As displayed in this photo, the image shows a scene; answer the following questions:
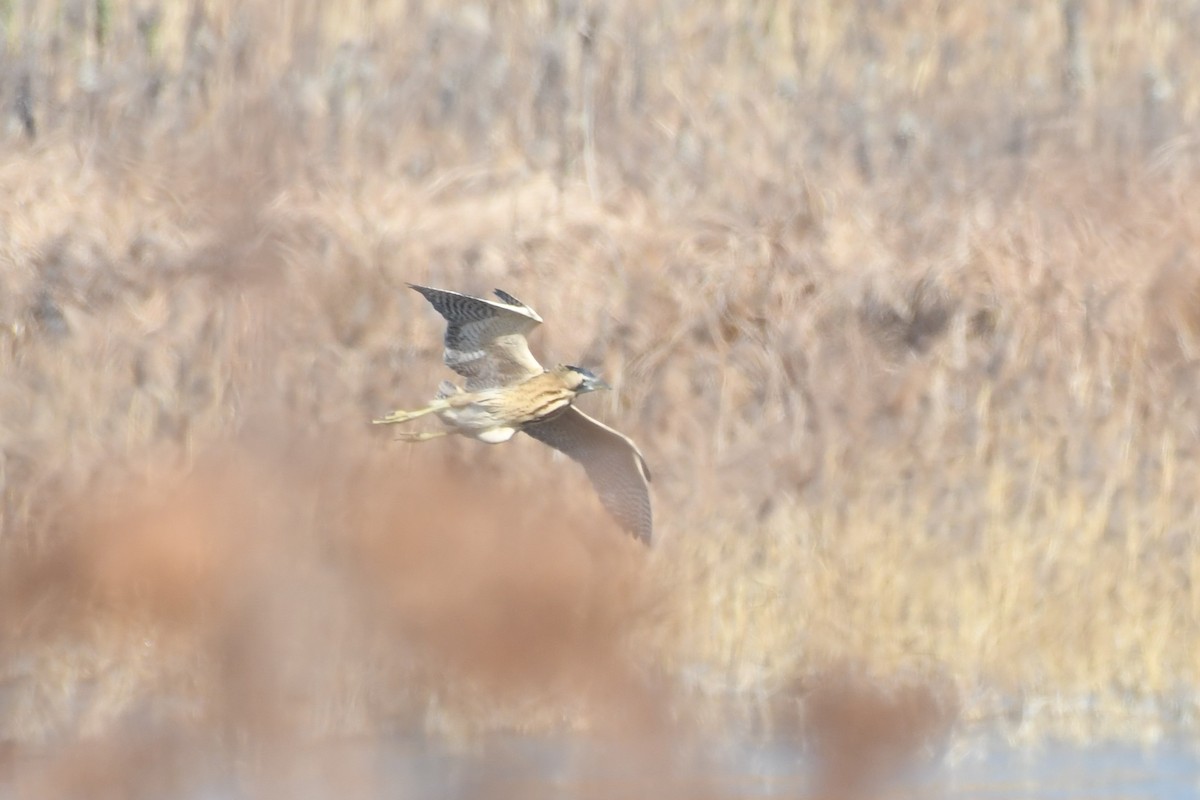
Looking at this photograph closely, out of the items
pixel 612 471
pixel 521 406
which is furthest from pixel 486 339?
pixel 612 471

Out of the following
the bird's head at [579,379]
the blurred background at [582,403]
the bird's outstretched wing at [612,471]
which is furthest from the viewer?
the blurred background at [582,403]

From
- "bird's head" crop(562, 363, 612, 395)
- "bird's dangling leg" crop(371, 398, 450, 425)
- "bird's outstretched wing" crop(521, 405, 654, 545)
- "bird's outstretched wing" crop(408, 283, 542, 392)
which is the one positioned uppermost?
"bird's outstretched wing" crop(408, 283, 542, 392)

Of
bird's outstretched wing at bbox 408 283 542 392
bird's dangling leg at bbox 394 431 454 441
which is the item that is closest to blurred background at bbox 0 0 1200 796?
bird's dangling leg at bbox 394 431 454 441

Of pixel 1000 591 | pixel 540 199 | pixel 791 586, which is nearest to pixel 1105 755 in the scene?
pixel 1000 591

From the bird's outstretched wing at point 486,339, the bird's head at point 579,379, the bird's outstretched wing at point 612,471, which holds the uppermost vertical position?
the bird's outstretched wing at point 486,339

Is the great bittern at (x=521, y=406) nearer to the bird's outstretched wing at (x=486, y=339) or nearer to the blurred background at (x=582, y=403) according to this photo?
the bird's outstretched wing at (x=486, y=339)

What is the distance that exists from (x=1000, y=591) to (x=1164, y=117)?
2.94 meters

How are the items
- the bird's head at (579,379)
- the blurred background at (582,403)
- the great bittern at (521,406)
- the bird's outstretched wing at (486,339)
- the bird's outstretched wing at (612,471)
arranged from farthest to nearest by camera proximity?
the blurred background at (582,403) < the bird's outstretched wing at (612,471) < the bird's head at (579,379) < the great bittern at (521,406) < the bird's outstretched wing at (486,339)

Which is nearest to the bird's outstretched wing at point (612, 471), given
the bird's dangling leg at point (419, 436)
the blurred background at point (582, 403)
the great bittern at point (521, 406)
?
the great bittern at point (521, 406)

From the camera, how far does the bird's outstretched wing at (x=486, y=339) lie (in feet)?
24.4

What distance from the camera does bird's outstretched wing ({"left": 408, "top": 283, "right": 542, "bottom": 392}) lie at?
7434 millimetres

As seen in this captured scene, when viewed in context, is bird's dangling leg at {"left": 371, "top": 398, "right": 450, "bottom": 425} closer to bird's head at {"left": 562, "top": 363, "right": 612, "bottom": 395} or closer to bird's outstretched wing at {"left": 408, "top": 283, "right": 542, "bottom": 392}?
bird's outstretched wing at {"left": 408, "top": 283, "right": 542, "bottom": 392}

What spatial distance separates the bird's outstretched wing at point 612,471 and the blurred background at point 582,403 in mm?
1196

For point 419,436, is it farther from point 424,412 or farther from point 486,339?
point 486,339
